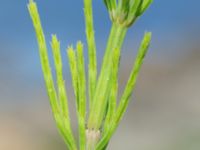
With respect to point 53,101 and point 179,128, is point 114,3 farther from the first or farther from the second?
point 179,128

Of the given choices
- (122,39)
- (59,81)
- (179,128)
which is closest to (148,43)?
(122,39)

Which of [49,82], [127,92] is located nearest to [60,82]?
[49,82]

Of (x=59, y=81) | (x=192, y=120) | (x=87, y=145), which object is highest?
(x=59, y=81)

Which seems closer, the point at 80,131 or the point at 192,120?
the point at 80,131

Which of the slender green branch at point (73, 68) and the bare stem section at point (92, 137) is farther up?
the slender green branch at point (73, 68)

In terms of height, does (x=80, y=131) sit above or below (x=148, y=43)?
below

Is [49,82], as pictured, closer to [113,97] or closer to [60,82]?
[60,82]
